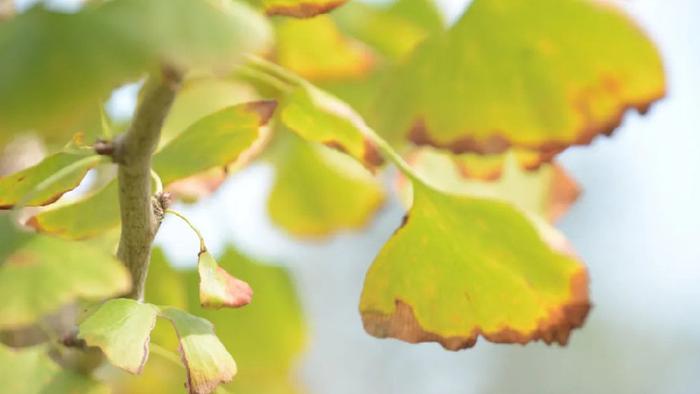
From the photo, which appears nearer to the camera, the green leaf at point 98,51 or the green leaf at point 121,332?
the green leaf at point 98,51

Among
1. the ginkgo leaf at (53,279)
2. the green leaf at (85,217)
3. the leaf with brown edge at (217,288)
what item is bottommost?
the green leaf at (85,217)

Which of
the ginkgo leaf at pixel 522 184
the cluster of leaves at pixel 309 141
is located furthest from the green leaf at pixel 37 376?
the ginkgo leaf at pixel 522 184

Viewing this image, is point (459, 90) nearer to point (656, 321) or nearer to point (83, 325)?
point (83, 325)

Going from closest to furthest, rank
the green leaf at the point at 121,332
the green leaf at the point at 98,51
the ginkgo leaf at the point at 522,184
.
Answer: the green leaf at the point at 98,51 → the green leaf at the point at 121,332 → the ginkgo leaf at the point at 522,184

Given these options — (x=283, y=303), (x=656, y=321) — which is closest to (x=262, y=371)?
(x=283, y=303)

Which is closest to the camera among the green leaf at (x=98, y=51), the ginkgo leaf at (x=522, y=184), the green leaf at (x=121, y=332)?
the green leaf at (x=98, y=51)

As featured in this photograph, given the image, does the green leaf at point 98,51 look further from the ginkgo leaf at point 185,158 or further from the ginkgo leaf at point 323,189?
the ginkgo leaf at point 323,189

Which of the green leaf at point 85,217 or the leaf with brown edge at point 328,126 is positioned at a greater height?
the leaf with brown edge at point 328,126

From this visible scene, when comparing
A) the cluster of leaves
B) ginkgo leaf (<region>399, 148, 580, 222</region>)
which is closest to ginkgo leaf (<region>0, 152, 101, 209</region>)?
the cluster of leaves
